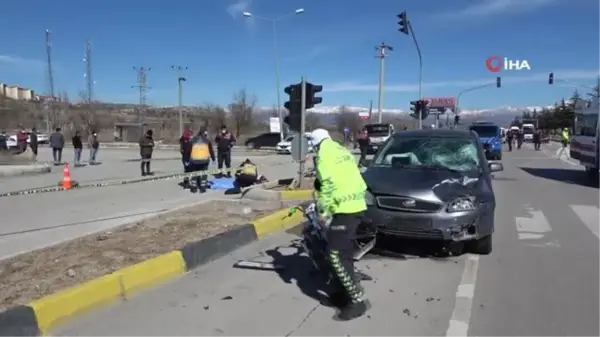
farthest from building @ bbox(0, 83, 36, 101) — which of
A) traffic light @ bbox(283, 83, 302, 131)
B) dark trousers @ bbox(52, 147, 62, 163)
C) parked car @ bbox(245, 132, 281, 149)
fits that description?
traffic light @ bbox(283, 83, 302, 131)

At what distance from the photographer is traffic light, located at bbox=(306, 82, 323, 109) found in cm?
1288

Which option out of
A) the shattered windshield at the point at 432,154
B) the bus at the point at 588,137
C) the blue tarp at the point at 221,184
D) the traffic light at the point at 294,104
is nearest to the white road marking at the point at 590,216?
the shattered windshield at the point at 432,154

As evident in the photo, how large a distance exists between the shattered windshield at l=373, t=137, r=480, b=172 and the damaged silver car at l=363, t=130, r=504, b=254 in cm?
1

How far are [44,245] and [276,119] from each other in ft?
154

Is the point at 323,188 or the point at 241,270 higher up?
the point at 323,188

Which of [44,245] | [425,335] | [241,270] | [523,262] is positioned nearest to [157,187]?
[44,245]

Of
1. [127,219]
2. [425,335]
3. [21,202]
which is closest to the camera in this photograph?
[425,335]

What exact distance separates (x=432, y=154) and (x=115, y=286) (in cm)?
493

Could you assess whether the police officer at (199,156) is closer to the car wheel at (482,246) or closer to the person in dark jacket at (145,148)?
the person in dark jacket at (145,148)

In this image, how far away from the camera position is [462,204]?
686 centimetres

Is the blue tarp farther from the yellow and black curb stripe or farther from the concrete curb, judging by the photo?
the concrete curb

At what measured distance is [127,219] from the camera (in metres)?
10.3

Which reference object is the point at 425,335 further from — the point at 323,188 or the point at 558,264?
the point at 558,264

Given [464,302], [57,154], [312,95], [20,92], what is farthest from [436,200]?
[20,92]
